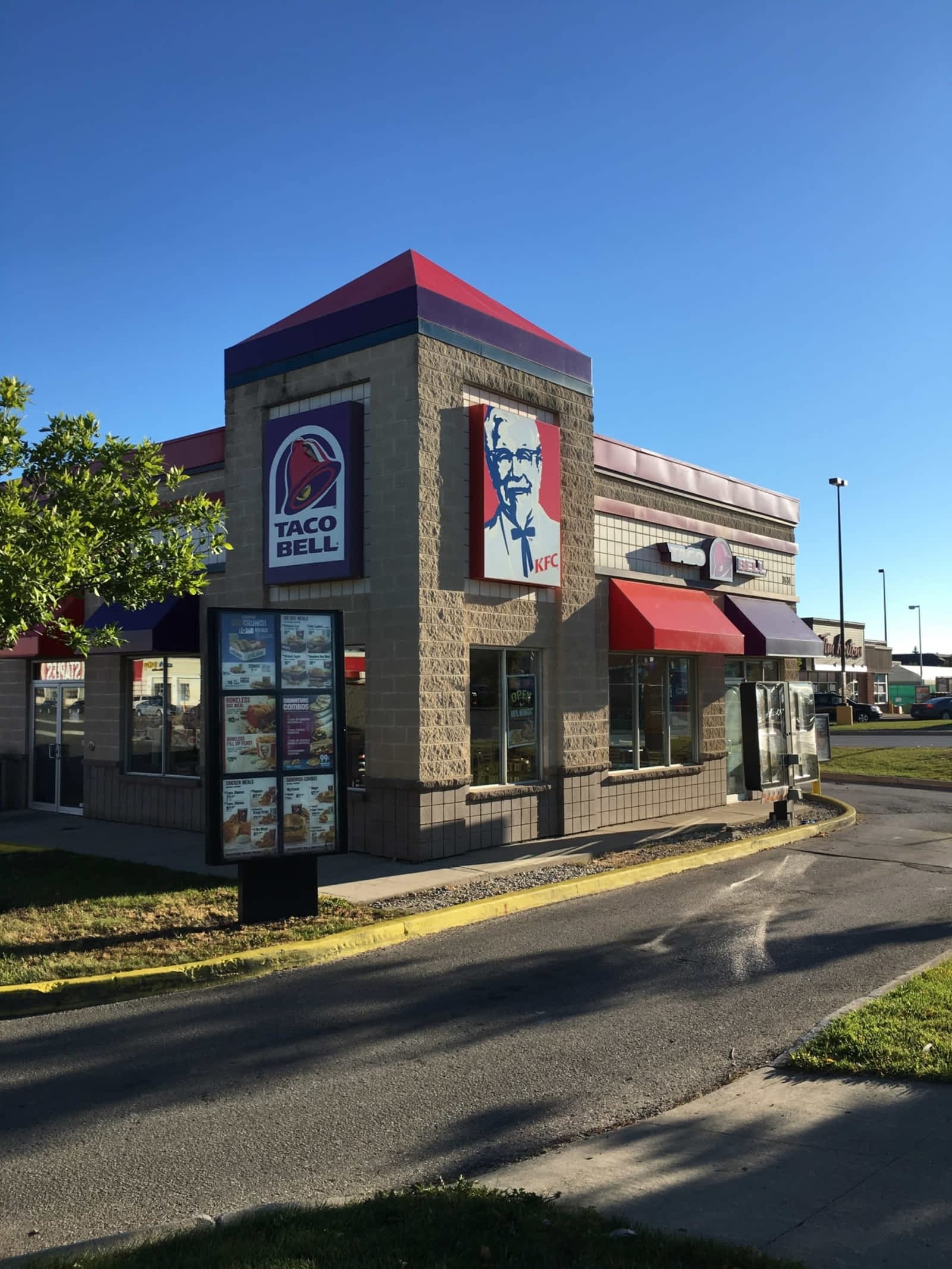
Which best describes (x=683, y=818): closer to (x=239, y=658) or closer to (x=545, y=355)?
(x=545, y=355)

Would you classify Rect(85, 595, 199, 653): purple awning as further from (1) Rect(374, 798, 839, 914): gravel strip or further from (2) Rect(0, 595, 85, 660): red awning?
(1) Rect(374, 798, 839, 914): gravel strip

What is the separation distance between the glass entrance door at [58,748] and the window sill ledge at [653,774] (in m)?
9.14

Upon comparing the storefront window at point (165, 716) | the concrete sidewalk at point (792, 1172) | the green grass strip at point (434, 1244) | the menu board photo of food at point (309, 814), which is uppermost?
the storefront window at point (165, 716)

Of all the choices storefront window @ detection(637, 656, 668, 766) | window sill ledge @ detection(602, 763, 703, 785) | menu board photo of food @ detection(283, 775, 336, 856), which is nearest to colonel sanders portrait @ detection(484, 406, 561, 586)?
window sill ledge @ detection(602, 763, 703, 785)

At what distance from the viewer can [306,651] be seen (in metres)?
10.2

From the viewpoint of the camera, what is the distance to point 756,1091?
586 cm

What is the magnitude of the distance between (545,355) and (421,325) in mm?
2777

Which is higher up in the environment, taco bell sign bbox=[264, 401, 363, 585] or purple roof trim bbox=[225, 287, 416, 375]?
purple roof trim bbox=[225, 287, 416, 375]

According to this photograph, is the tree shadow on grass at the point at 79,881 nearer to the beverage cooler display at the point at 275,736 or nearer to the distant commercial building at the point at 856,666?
the beverage cooler display at the point at 275,736

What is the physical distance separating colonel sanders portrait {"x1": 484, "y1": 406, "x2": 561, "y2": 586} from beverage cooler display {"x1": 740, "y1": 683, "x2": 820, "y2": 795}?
4.59 m

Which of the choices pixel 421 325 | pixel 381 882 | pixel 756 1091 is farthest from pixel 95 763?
pixel 756 1091

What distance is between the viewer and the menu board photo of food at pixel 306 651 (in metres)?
10.1

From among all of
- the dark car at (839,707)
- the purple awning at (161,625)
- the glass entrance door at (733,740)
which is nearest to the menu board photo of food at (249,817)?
the purple awning at (161,625)

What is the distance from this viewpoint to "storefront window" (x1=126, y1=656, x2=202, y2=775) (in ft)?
53.9
